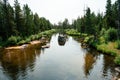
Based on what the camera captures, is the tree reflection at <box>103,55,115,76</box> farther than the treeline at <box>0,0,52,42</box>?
No

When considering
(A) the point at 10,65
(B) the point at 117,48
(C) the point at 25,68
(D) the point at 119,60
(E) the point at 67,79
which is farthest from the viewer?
(B) the point at 117,48

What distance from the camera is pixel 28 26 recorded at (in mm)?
77562

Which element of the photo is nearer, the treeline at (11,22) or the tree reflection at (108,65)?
the tree reflection at (108,65)

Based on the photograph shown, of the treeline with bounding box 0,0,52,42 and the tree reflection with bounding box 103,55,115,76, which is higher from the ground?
the treeline with bounding box 0,0,52,42

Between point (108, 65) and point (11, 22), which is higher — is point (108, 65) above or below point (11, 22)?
below

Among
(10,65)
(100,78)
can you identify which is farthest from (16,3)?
(100,78)

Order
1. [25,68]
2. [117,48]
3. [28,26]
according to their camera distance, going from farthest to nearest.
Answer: [28,26] → [117,48] → [25,68]

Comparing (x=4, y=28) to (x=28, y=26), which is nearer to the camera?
(x=4, y=28)

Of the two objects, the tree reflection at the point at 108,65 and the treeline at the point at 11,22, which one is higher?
the treeline at the point at 11,22

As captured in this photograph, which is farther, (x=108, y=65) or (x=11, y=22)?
(x=11, y=22)

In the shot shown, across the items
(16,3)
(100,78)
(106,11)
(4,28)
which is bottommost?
(100,78)

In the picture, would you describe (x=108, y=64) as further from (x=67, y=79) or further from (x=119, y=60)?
(x=67, y=79)

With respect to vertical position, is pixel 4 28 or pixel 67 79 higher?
pixel 4 28

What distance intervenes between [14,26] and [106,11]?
1427 inches
